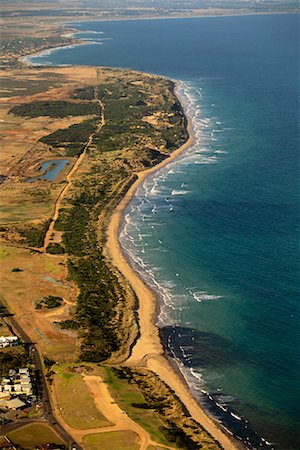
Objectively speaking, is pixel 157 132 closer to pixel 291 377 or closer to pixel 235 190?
pixel 235 190

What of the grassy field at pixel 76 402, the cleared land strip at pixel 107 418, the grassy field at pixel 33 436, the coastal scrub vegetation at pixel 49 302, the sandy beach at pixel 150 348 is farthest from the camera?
the coastal scrub vegetation at pixel 49 302

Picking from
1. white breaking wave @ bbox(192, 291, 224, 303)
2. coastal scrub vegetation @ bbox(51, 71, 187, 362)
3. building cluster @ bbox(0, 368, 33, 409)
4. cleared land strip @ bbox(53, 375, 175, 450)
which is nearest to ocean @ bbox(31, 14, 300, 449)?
white breaking wave @ bbox(192, 291, 224, 303)

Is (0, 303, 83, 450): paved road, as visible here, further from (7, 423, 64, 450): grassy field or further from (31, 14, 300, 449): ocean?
(31, 14, 300, 449): ocean

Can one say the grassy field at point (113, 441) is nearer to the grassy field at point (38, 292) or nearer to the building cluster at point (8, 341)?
the grassy field at point (38, 292)

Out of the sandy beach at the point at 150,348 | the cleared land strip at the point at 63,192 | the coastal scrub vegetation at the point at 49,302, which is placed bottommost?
the sandy beach at the point at 150,348

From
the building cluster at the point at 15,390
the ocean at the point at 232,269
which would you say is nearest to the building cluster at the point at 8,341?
the building cluster at the point at 15,390

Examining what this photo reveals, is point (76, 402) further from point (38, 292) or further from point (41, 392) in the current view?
point (38, 292)

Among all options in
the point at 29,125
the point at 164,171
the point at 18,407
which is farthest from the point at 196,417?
the point at 29,125
